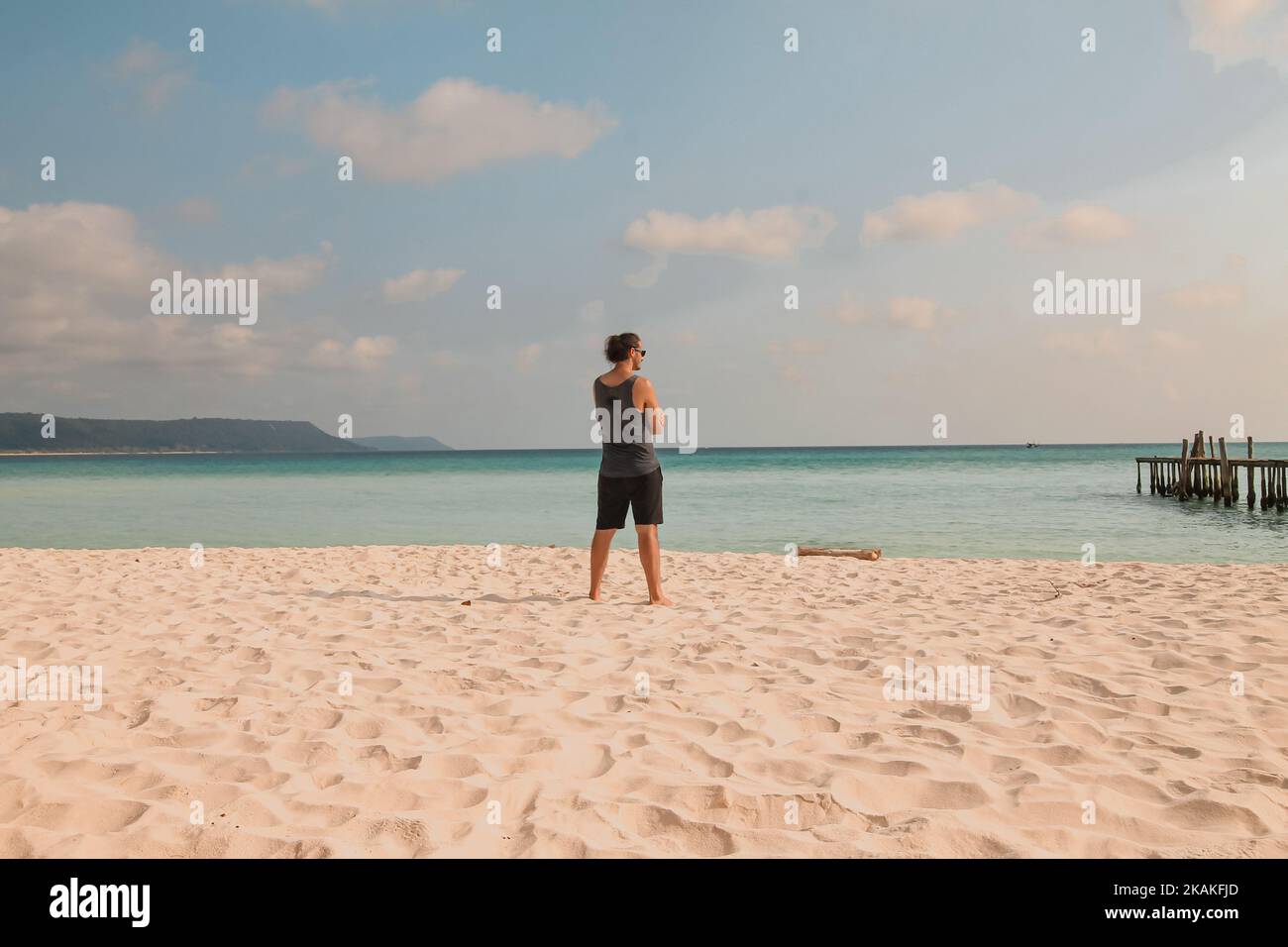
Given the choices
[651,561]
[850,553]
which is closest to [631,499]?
[651,561]

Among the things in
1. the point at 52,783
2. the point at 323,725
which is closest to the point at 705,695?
the point at 323,725

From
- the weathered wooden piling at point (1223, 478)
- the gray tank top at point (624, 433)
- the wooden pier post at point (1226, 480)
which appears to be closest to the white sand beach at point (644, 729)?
the gray tank top at point (624, 433)

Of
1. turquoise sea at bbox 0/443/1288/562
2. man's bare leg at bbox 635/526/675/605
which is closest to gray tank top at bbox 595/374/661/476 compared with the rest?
man's bare leg at bbox 635/526/675/605

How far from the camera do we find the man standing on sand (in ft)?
20.9

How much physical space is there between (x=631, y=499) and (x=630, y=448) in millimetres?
425

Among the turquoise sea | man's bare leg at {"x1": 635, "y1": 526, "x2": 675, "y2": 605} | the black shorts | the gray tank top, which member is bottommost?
the turquoise sea

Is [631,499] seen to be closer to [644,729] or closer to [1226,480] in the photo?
[644,729]

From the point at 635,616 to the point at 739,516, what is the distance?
1581 cm

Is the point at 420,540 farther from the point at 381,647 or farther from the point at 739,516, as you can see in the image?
the point at 381,647

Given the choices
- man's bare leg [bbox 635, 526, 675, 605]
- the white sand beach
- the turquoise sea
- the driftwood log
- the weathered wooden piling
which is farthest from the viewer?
the weathered wooden piling

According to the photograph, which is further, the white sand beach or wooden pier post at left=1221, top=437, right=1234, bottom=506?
wooden pier post at left=1221, top=437, right=1234, bottom=506

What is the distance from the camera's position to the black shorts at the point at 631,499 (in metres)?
6.47

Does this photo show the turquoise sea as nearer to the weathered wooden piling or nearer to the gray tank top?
the weathered wooden piling

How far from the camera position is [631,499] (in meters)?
6.56
